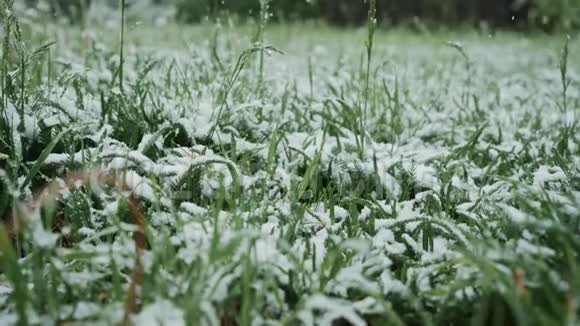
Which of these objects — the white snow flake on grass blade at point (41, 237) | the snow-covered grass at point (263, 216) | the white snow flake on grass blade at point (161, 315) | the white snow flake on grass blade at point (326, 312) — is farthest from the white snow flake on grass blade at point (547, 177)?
the white snow flake on grass blade at point (41, 237)

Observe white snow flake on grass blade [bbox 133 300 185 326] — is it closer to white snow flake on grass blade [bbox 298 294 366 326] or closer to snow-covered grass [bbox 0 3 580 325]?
snow-covered grass [bbox 0 3 580 325]

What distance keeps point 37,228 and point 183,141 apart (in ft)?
3.06

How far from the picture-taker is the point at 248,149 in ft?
5.86

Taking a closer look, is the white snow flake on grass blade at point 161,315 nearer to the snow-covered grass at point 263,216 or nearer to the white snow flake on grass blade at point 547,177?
the snow-covered grass at point 263,216

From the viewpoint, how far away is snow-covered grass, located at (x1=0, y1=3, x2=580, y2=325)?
1.01 meters

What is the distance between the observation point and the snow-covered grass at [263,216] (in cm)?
101

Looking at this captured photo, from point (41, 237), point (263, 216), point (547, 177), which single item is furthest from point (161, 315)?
point (547, 177)

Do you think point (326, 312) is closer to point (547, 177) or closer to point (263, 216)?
point (263, 216)

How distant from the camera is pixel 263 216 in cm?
142

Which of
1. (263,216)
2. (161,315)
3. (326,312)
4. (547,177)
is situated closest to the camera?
(161,315)

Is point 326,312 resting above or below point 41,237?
below

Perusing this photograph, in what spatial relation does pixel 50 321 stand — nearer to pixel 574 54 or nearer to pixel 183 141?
pixel 183 141

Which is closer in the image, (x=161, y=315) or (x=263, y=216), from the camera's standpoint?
(x=161, y=315)

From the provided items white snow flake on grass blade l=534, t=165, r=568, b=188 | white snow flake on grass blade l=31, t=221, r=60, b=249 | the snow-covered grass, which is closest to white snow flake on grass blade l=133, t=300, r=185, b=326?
the snow-covered grass
